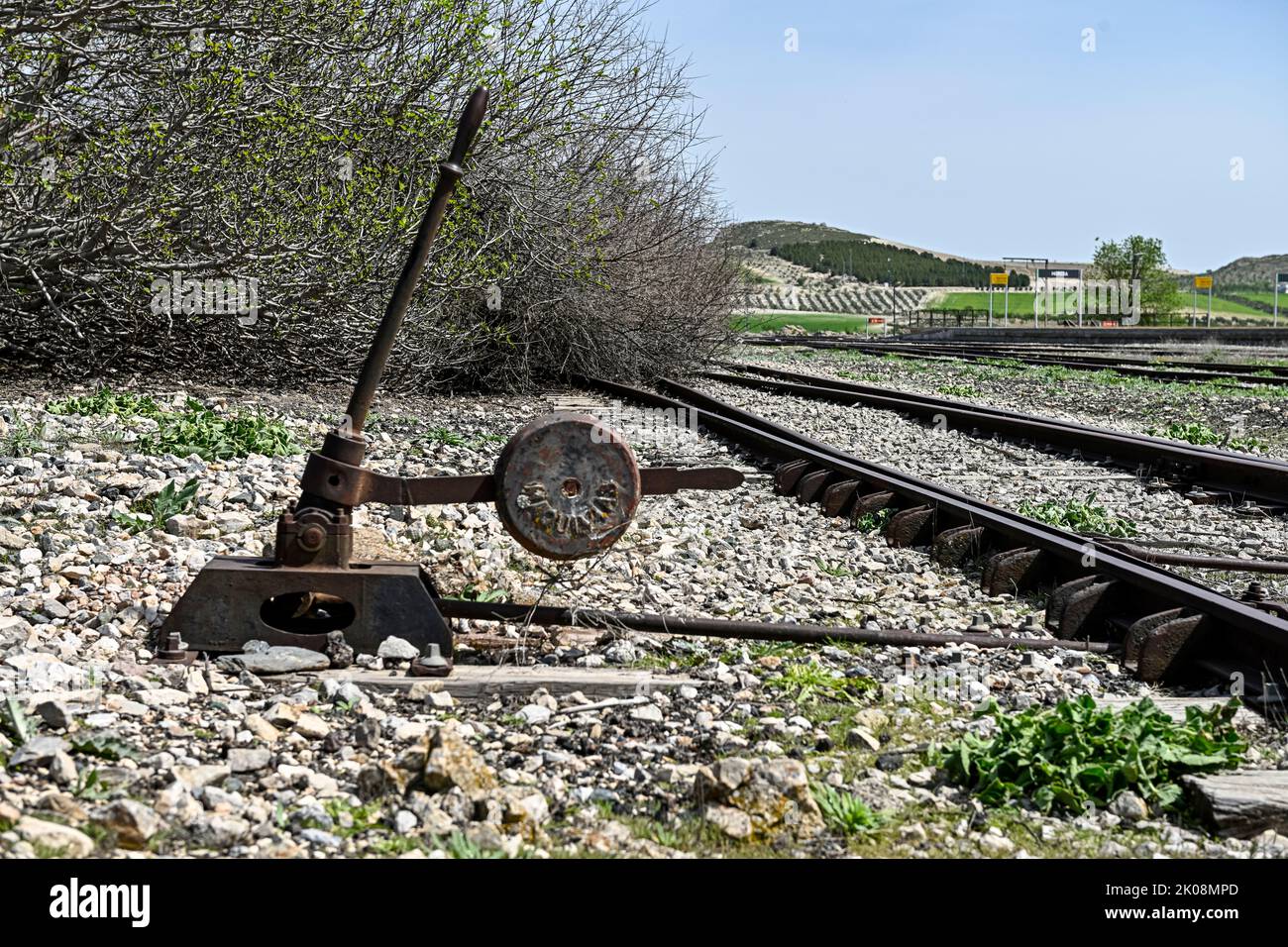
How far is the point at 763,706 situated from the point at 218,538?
2798 millimetres

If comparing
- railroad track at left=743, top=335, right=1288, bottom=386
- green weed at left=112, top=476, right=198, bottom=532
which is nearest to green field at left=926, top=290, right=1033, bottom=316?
railroad track at left=743, top=335, right=1288, bottom=386

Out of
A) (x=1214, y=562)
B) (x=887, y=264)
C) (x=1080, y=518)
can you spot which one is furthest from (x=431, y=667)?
(x=887, y=264)

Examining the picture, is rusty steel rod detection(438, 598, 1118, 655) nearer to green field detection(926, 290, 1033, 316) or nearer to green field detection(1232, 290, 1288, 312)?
green field detection(926, 290, 1033, 316)

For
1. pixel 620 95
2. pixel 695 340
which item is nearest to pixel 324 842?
pixel 620 95

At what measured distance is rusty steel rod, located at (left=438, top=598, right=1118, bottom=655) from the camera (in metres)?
4.38

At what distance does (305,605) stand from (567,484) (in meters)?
0.99

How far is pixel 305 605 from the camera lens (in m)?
4.18

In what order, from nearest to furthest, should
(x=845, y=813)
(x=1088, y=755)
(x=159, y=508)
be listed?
(x=845, y=813) < (x=1088, y=755) < (x=159, y=508)

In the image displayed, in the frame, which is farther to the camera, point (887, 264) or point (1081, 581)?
point (887, 264)

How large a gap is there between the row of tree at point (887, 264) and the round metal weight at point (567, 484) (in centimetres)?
14688

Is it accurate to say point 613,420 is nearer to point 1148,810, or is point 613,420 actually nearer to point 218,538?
point 218,538
